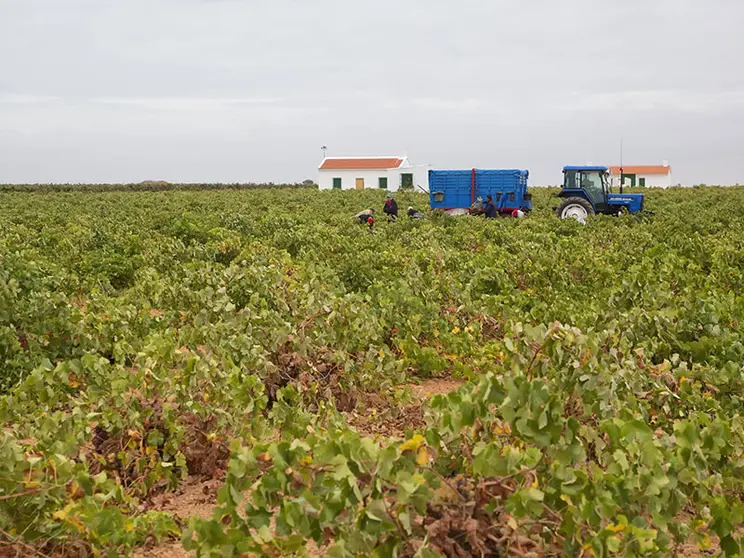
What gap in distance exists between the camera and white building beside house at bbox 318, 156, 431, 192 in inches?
2291

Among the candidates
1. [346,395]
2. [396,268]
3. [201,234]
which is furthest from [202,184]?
[346,395]

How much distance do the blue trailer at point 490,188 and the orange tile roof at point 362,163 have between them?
31.4 m

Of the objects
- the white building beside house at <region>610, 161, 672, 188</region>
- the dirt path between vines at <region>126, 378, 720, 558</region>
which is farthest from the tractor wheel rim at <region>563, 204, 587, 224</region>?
the white building beside house at <region>610, 161, 672, 188</region>

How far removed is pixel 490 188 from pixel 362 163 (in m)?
33.9

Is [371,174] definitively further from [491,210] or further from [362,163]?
[491,210]

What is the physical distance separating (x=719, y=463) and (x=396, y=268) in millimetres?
7733

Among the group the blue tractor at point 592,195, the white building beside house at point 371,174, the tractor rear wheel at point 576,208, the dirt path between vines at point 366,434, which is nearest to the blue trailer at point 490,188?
the blue tractor at point 592,195

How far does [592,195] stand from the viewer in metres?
24.3

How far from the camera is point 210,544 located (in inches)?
116

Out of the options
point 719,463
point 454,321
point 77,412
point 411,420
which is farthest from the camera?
point 454,321

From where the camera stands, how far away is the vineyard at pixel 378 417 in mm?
2969

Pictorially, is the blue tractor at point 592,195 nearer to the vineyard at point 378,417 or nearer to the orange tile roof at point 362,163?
the vineyard at point 378,417

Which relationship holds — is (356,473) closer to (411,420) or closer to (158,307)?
(411,420)

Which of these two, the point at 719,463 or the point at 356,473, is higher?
the point at 356,473
